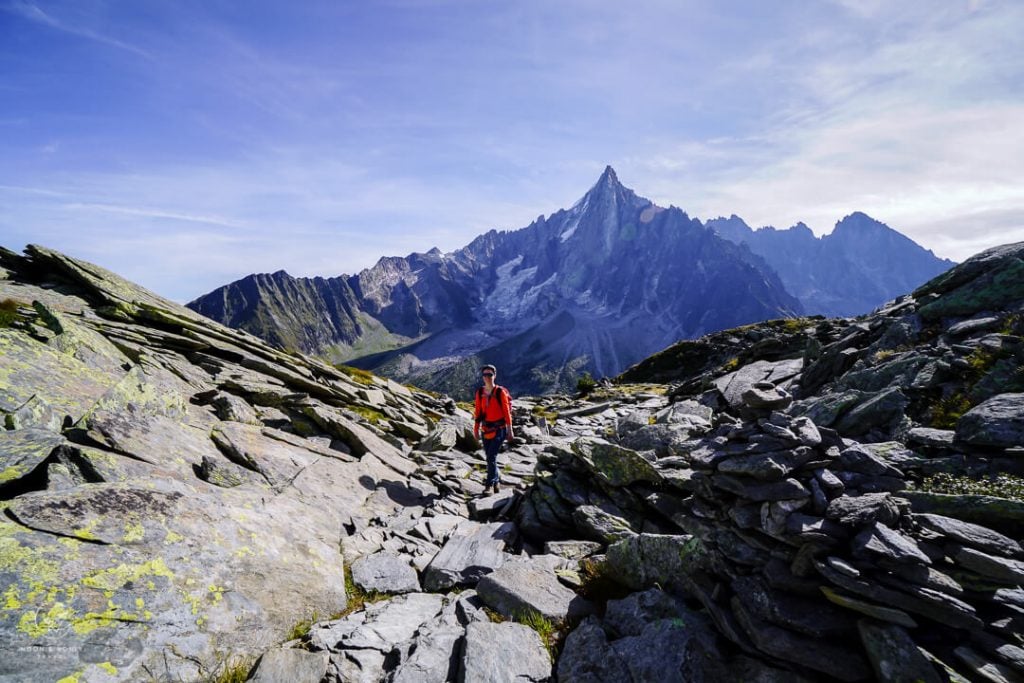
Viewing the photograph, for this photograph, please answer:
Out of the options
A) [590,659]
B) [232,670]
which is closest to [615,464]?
[590,659]

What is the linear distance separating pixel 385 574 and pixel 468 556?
2048 millimetres

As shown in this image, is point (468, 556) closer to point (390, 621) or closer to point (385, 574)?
point (385, 574)

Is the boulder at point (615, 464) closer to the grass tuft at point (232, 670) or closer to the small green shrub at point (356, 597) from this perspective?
the small green shrub at point (356, 597)

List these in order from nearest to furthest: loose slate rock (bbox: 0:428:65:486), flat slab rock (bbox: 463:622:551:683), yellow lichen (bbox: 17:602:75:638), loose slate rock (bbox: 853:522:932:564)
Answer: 1. loose slate rock (bbox: 853:522:932:564)
2. yellow lichen (bbox: 17:602:75:638)
3. flat slab rock (bbox: 463:622:551:683)
4. loose slate rock (bbox: 0:428:65:486)

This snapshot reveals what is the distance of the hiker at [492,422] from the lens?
16.8 meters

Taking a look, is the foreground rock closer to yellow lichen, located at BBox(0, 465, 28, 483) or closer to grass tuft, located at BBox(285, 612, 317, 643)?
yellow lichen, located at BBox(0, 465, 28, 483)

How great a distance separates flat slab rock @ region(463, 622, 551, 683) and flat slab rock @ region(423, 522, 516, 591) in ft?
8.32

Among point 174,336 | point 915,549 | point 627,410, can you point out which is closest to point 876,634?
point 915,549

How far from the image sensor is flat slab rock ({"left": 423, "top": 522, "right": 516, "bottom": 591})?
1016 centimetres

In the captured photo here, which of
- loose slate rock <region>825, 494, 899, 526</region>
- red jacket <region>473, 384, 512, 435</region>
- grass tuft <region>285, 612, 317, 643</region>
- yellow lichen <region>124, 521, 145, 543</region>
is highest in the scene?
loose slate rock <region>825, 494, 899, 526</region>

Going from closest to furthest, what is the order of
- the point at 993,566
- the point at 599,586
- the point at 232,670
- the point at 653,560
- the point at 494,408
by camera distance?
1. the point at 993,566
2. the point at 232,670
3. the point at 653,560
4. the point at 599,586
5. the point at 494,408

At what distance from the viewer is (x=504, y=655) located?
720cm

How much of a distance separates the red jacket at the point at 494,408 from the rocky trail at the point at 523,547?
8.87 feet

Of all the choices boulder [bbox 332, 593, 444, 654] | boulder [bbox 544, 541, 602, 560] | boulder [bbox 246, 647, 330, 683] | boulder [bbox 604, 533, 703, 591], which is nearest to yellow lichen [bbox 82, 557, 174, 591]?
boulder [bbox 246, 647, 330, 683]
